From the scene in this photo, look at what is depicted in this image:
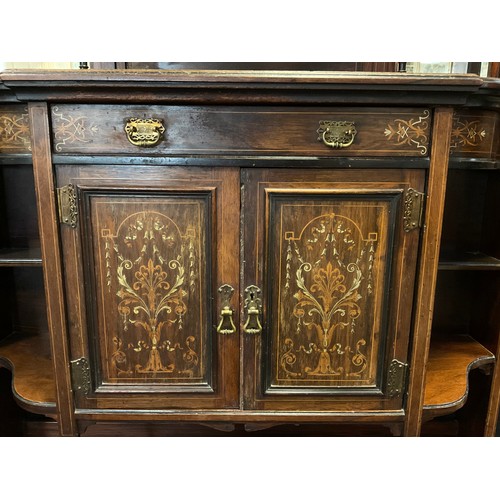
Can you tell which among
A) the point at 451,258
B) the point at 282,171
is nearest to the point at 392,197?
the point at 282,171

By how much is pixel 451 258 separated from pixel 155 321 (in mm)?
714

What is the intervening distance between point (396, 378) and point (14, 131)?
956 millimetres

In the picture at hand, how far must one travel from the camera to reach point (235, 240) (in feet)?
2.63

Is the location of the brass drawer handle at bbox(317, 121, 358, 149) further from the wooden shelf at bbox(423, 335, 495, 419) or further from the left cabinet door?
the wooden shelf at bbox(423, 335, 495, 419)

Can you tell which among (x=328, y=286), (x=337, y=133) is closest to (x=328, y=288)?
(x=328, y=286)

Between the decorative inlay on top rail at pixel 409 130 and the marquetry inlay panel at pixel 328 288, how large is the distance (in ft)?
0.38

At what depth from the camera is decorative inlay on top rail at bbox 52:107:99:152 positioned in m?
0.76

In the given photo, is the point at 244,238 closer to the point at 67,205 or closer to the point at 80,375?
the point at 67,205

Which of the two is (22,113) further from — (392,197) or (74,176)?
(392,197)

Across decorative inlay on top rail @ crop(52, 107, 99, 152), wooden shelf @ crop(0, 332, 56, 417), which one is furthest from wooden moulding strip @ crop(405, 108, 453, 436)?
wooden shelf @ crop(0, 332, 56, 417)

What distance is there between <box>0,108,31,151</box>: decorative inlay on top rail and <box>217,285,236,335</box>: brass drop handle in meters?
0.53

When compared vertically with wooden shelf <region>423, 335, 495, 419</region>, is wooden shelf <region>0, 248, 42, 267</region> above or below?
above

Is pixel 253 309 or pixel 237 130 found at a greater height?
pixel 237 130

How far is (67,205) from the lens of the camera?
78 cm
